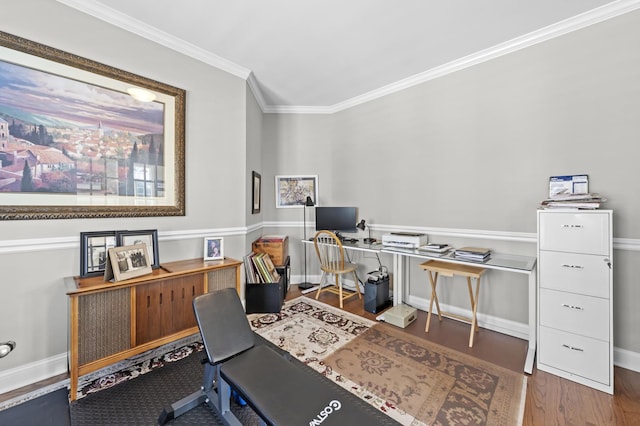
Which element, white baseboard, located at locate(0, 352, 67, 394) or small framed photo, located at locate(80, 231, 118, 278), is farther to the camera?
small framed photo, located at locate(80, 231, 118, 278)

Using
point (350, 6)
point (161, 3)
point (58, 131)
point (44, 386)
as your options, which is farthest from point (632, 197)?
point (44, 386)

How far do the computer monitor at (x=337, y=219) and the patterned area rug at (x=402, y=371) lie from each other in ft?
4.35

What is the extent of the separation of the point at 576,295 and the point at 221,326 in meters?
2.61

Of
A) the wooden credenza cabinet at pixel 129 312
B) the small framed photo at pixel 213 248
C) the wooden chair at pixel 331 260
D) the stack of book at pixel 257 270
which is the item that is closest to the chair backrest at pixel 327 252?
the wooden chair at pixel 331 260

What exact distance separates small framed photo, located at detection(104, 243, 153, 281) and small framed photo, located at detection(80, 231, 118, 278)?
125 millimetres

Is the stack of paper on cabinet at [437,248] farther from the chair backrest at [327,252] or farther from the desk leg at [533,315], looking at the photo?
the chair backrest at [327,252]

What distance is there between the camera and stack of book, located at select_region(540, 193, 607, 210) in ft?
6.57

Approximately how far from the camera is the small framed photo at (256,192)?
3.61 meters

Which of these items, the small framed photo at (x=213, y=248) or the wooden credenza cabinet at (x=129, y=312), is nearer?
the wooden credenza cabinet at (x=129, y=312)

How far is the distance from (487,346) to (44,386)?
360cm

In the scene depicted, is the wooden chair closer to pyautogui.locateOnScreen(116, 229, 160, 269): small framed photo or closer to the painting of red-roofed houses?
pyautogui.locateOnScreen(116, 229, 160, 269): small framed photo

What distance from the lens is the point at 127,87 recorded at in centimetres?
235

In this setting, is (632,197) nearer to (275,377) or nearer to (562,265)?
(562,265)

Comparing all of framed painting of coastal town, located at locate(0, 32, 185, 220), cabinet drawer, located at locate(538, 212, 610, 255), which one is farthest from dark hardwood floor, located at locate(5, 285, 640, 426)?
framed painting of coastal town, located at locate(0, 32, 185, 220)
